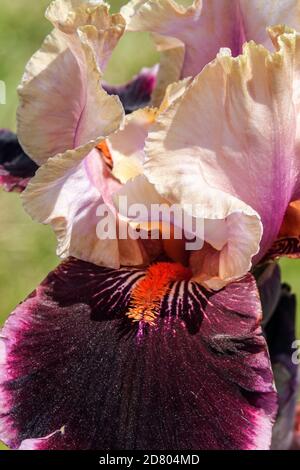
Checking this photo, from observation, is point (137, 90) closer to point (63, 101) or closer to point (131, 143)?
point (131, 143)

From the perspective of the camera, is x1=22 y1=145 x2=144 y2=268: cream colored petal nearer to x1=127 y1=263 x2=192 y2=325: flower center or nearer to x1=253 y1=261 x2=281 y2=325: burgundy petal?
x1=127 y1=263 x2=192 y2=325: flower center

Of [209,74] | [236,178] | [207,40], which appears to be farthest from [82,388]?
[207,40]

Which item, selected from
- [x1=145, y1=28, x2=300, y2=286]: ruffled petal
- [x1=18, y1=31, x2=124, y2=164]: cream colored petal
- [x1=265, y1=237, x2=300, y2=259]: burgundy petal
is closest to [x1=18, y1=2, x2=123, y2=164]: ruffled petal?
[x1=18, y1=31, x2=124, y2=164]: cream colored petal

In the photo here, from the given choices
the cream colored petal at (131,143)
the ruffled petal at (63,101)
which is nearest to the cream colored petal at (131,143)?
the cream colored petal at (131,143)

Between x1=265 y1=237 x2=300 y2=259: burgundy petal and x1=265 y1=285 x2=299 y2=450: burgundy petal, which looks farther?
x1=265 y1=285 x2=299 y2=450: burgundy petal

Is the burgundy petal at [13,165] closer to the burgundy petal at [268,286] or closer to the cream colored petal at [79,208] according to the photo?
the cream colored petal at [79,208]

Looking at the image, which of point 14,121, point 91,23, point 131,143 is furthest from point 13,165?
point 14,121

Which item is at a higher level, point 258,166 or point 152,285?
point 258,166

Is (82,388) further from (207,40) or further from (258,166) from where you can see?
(207,40)
